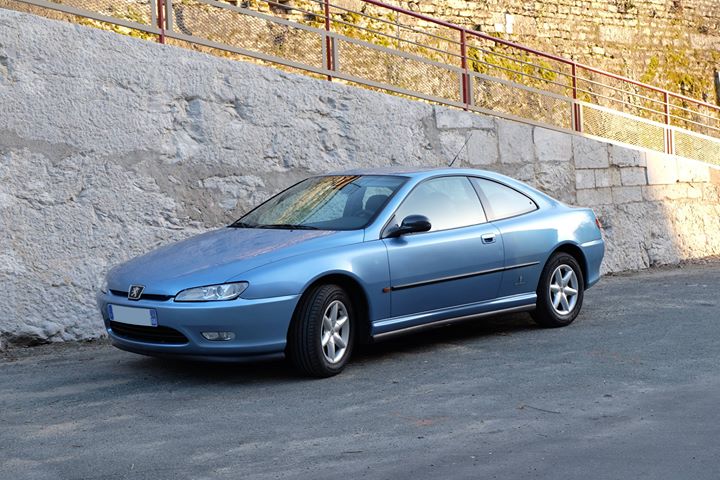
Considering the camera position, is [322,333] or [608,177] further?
[608,177]

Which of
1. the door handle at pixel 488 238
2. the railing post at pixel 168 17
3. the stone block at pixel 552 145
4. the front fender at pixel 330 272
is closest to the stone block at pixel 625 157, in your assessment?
the stone block at pixel 552 145

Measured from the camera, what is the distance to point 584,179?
1369cm

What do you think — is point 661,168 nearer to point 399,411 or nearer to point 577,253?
point 577,253

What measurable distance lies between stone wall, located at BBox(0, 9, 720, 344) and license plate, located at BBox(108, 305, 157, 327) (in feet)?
6.44

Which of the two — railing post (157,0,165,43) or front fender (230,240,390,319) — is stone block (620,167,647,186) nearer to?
railing post (157,0,165,43)

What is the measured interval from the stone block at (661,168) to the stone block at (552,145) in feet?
5.37

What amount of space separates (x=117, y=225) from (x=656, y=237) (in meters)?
8.02

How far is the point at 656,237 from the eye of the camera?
14305 mm

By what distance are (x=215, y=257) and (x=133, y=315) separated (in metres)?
0.65

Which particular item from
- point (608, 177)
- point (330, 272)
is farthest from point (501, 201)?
point (608, 177)

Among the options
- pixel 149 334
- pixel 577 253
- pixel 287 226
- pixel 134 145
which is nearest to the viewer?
pixel 149 334

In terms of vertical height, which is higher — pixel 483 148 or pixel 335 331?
pixel 483 148

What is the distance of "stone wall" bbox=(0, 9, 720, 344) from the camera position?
8719mm

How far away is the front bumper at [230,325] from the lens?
6.46 metres
